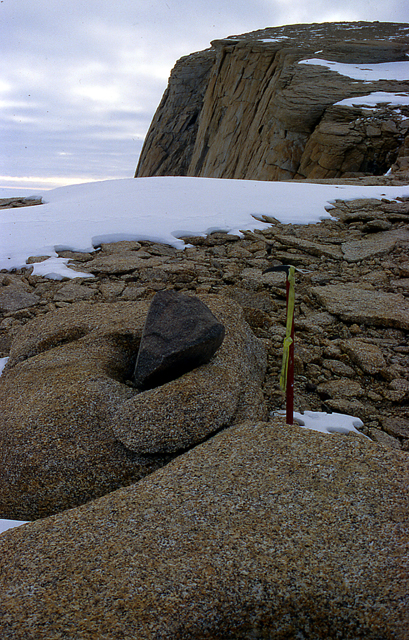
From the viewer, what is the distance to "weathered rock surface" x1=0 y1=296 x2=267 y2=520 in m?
2.04

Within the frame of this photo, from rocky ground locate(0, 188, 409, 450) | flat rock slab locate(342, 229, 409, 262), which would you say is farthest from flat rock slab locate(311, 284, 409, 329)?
flat rock slab locate(342, 229, 409, 262)

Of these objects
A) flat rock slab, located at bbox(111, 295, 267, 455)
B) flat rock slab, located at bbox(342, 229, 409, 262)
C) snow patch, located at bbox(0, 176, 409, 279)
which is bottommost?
flat rock slab, located at bbox(111, 295, 267, 455)

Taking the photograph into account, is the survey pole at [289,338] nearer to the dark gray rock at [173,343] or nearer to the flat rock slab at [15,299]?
the dark gray rock at [173,343]

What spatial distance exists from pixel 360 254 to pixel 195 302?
2946 millimetres

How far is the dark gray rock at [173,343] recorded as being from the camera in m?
2.35

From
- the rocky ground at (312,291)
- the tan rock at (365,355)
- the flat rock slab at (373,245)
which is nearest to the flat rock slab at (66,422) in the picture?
the rocky ground at (312,291)

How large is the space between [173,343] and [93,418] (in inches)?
22.4

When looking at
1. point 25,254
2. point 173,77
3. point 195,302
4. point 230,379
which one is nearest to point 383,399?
point 230,379

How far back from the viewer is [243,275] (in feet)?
14.3

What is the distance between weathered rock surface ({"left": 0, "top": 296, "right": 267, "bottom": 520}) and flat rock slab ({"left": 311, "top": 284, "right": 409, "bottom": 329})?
54.2 inches

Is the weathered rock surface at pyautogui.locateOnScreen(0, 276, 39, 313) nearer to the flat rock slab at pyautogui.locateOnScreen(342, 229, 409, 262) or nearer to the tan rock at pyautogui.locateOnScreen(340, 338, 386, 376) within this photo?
the tan rock at pyautogui.locateOnScreen(340, 338, 386, 376)

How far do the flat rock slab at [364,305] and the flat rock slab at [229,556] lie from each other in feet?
6.34

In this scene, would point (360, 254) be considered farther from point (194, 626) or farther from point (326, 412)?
point (194, 626)

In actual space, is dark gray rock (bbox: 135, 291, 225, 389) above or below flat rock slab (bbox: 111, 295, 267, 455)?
above
